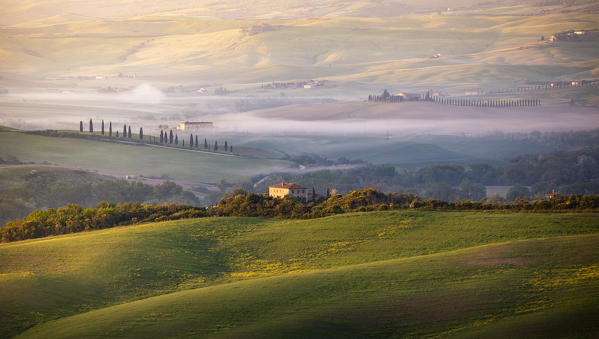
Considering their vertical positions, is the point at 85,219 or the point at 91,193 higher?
the point at 85,219

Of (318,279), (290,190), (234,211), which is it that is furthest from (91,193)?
(318,279)

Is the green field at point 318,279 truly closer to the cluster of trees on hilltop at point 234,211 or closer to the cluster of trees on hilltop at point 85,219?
the cluster of trees on hilltop at point 234,211

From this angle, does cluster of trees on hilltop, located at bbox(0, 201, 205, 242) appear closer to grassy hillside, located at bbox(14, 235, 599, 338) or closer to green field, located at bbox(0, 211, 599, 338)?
green field, located at bbox(0, 211, 599, 338)

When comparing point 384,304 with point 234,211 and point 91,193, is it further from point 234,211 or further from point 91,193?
point 91,193

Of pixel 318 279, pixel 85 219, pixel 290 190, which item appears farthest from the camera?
pixel 290 190

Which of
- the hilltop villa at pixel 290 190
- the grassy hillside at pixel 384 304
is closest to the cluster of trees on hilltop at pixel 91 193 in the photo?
the hilltop villa at pixel 290 190

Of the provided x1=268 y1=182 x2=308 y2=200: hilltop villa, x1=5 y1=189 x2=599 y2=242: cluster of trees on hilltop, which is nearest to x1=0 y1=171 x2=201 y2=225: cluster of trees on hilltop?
x1=268 y1=182 x2=308 y2=200: hilltop villa
